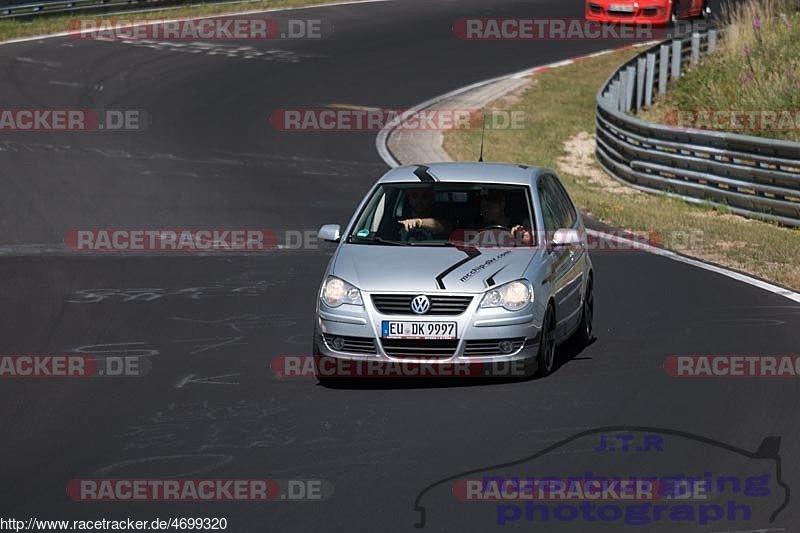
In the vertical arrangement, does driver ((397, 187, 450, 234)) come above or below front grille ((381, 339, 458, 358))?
above

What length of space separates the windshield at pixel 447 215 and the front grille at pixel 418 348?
3.92 feet

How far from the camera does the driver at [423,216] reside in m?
11.5

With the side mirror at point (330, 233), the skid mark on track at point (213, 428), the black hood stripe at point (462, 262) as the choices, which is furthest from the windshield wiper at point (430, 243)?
the skid mark on track at point (213, 428)

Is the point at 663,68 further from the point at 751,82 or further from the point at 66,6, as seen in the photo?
the point at 66,6

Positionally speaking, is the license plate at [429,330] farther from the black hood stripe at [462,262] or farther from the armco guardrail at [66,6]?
the armco guardrail at [66,6]

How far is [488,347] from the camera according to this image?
10406mm

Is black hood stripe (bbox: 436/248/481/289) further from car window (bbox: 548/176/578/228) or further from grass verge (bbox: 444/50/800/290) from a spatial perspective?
grass verge (bbox: 444/50/800/290)

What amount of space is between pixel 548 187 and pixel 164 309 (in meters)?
3.95

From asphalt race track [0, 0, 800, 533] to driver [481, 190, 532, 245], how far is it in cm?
114

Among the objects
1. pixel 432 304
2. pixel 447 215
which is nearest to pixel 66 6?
pixel 447 215

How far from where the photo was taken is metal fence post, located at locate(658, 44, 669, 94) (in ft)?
107

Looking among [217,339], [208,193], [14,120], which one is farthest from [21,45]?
[217,339]

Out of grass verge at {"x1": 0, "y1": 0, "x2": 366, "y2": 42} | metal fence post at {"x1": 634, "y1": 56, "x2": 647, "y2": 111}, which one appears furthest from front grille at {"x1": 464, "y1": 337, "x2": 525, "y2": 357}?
grass verge at {"x1": 0, "y1": 0, "x2": 366, "y2": 42}

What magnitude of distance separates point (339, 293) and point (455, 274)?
86cm
